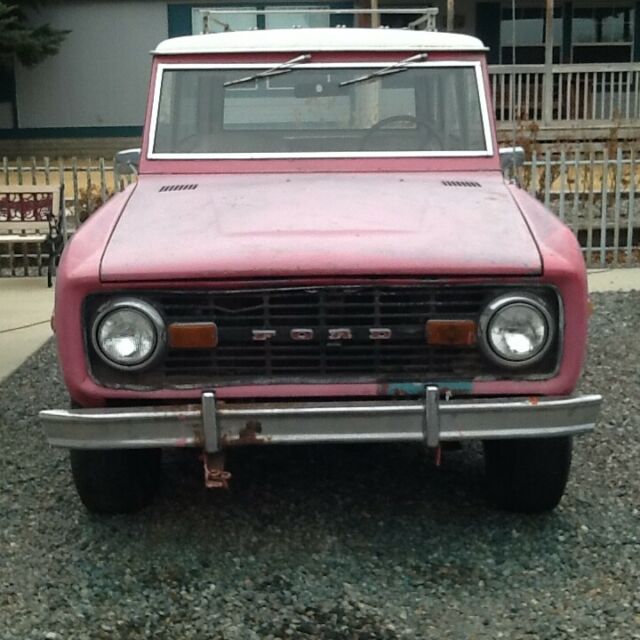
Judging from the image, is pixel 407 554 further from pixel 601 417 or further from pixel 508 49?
pixel 508 49

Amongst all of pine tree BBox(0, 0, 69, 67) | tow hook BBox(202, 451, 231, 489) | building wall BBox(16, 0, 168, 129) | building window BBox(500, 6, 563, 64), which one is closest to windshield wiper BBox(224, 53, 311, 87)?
tow hook BBox(202, 451, 231, 489)

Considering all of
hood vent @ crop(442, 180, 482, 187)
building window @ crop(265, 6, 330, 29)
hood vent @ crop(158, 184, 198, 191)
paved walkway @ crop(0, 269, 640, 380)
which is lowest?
paved walkway @ crop(0, 269, 640, 380)

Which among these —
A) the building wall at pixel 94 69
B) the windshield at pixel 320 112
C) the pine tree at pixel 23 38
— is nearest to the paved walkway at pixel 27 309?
the windshield at pixel 320 112

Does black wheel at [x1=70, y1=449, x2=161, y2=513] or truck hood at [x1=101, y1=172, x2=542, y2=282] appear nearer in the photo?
truck hood at [x1=101, y1=172, x2=542, y2=282]

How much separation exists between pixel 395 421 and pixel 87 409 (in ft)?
3.45

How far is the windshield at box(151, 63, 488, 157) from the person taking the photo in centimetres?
506

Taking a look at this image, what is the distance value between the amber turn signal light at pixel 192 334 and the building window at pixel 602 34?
18.0 m

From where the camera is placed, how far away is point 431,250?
12.1ft

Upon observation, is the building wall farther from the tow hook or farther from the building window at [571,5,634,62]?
the tow hook

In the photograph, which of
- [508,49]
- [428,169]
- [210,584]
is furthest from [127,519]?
[508,49]

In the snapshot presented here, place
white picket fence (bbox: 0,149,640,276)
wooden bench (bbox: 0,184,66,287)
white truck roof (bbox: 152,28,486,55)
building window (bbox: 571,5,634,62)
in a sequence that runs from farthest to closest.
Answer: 1. building window (bbox: 571,5,634,62)
2. white picket fence (bbox: 0,149,640,276)
3. wooden bench (bbox: 0,184,66,287)
4. white truck roof (bbox: 152,28,486,55)

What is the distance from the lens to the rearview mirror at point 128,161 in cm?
528

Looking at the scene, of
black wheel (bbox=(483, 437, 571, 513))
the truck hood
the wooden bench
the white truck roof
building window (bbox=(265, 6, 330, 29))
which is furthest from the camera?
building window (bbox=(265, 6, 330, 29))

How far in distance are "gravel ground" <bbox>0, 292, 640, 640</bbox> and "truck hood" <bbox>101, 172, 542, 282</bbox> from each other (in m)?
1.04
